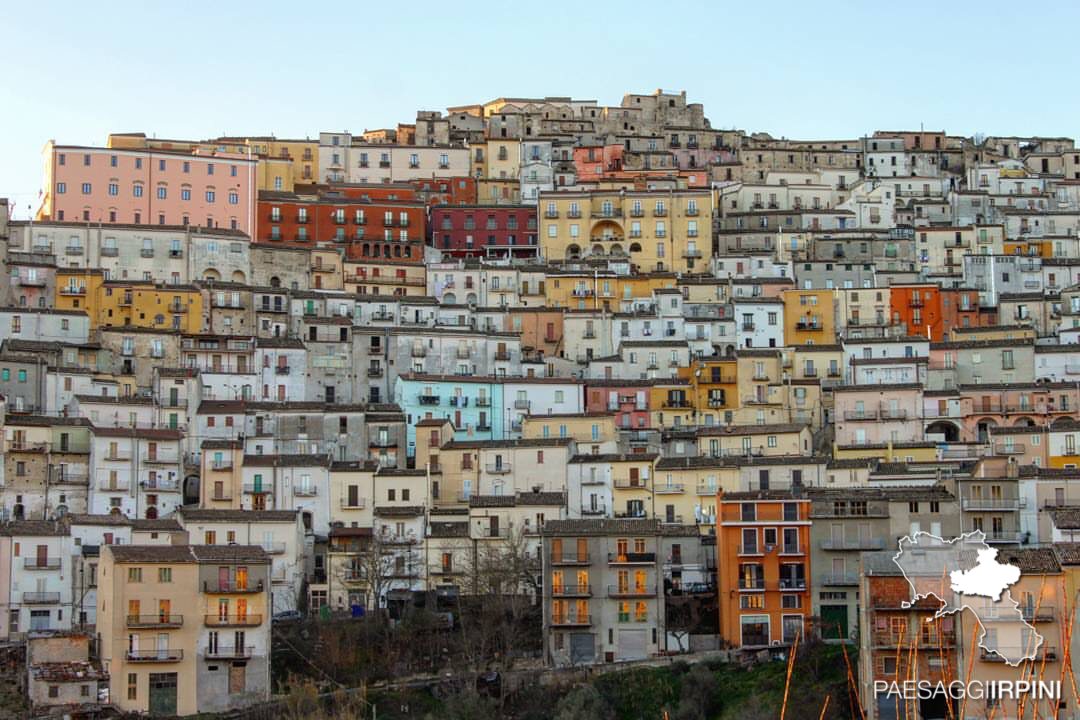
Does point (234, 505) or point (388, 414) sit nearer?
point (234, 505)

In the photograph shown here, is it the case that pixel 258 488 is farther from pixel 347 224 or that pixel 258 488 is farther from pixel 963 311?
pixel 963 311

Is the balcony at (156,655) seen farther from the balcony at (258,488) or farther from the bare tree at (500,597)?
the balcony at (258,488)

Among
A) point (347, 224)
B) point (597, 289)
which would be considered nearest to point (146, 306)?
point (347, 224)

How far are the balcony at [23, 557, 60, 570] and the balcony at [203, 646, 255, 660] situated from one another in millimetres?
7991

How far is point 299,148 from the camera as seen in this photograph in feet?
410

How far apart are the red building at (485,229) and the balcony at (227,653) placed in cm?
4855

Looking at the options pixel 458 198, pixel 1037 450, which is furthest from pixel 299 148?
pixel 1037 450

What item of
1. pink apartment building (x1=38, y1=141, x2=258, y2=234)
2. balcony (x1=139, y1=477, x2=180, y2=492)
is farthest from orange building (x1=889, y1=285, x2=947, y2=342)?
balcony (x1=139, y1=477, x2=180, y2=492)

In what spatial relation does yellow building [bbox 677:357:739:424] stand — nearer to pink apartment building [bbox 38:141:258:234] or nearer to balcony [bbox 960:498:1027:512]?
balcony [bbox 960:498:1027:512]

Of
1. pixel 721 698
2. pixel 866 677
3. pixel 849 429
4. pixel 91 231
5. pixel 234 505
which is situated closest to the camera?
pixel 866 677

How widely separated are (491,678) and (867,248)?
162ft

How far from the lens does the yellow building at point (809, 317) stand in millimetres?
101250

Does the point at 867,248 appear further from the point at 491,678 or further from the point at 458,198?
the point at 491,678

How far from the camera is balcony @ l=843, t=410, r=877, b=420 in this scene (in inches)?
3474
